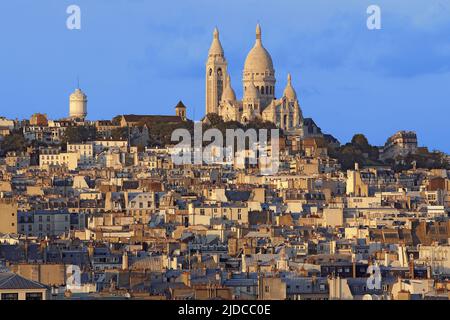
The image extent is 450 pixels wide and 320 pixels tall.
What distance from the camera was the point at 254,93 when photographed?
450 ft

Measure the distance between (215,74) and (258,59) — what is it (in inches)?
122

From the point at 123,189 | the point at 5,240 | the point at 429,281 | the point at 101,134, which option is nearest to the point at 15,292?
the point at 429,281

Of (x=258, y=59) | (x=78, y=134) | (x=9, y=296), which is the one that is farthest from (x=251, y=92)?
(x=9, y=296)

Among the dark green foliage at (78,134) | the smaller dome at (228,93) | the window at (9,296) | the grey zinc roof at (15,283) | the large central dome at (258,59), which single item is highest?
the large central dome at (258,59)

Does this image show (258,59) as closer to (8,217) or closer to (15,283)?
(8,217)

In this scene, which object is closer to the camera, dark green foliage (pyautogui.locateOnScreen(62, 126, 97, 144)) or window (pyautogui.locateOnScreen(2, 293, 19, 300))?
window (pyautogui.locateOnScreen(2, 293, 19, 300))

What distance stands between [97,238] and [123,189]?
2828cm

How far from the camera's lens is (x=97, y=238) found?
64375mm

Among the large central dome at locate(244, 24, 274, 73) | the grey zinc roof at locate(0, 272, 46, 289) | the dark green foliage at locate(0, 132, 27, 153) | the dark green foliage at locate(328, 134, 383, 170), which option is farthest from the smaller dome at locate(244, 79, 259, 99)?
the grey zinc roof at locate(0, 272, 46, 289)

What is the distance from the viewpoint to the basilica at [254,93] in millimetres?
133875

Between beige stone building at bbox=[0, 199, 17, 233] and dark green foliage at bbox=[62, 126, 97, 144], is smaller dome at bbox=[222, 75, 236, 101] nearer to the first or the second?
dark green foliage at bbox=[62, 126, 97, 144]

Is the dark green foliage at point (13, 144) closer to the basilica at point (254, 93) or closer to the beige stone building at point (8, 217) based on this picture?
the basilica at point (254, 93)

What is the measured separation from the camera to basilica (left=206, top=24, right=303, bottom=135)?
133875mm

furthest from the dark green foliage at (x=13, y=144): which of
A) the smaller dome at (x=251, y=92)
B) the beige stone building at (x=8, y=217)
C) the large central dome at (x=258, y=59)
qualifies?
the beige stone building at (x=8, y=217)
